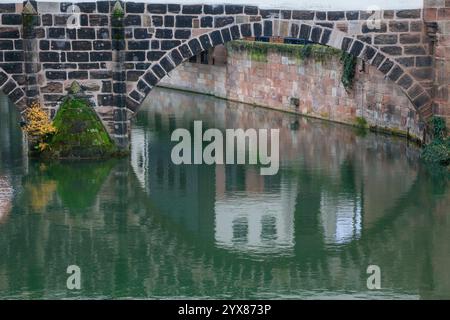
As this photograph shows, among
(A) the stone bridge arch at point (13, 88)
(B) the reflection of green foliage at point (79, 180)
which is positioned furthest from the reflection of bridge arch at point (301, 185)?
(A) the stone bridge arch at point (13, 88)

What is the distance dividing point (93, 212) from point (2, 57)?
463cm

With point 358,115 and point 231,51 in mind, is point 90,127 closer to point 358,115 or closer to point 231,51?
point 358,115

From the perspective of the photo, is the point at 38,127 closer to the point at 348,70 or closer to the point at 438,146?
the point at 438,146

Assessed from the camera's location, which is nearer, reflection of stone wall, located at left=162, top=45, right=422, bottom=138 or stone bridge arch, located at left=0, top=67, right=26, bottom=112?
stone bridge arch, located at left=0, top=67, right=26, bottom=112

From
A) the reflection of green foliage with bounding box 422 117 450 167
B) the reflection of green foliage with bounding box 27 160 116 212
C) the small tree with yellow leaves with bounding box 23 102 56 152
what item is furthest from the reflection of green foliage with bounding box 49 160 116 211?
the reflection of green foliage with bounding box 422 117 450 167

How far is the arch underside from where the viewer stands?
2067cm

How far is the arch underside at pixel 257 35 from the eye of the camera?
20672 millimetres

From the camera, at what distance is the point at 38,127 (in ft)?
67.3

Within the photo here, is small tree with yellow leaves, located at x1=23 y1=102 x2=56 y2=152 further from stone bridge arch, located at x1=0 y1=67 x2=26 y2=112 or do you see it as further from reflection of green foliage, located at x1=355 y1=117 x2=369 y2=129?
reflection of green foliage, located at x1=355 y1=117 x2=369 y2=129

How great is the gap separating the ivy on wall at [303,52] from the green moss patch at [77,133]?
690cm

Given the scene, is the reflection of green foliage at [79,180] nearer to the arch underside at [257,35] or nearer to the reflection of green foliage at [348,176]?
the arch underside at [257,35]

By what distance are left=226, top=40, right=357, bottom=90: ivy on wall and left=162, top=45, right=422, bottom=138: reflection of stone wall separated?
0.43 feet

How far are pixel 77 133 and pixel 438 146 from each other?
21.5ft
